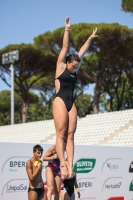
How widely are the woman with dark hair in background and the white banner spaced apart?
4.95 m

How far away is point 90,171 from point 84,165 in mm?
315

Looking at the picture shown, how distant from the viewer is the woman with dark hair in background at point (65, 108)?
3.20 meters

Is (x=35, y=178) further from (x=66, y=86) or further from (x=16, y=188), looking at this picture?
(x=66, y=86)

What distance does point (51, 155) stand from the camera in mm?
4609

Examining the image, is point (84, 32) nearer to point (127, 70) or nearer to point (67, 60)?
point (127, 70)

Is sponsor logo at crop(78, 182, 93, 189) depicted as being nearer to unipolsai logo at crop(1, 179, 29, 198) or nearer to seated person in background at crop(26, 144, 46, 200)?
unipolsai logo at crop(1, 179, 29, 198)

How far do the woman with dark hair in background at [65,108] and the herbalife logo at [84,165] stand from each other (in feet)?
19.5

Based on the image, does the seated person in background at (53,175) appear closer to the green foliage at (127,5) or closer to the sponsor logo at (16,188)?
A: the sponsor logo at (16,188)

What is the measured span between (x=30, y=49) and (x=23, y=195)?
3014 cm

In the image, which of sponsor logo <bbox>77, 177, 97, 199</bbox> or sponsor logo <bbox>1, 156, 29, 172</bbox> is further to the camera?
sponsor logo <bbox>77, 177, 97, 199</bbox>

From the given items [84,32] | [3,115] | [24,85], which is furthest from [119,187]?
[3,115]

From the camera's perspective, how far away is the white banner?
26.8ft

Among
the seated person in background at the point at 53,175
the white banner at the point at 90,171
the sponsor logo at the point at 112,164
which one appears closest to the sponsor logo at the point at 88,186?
the white banner at the point at 90,171

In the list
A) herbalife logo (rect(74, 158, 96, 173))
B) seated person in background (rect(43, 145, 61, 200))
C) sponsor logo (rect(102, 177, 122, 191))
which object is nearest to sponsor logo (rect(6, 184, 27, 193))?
herbalife logo (rect(74, 158, 96, 173))
